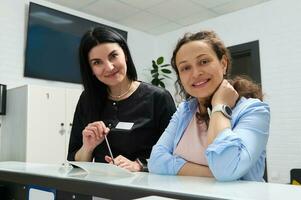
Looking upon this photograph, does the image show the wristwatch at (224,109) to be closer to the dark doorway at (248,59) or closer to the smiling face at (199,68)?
the smiling face at (199,68)

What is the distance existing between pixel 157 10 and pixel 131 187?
4061 mm

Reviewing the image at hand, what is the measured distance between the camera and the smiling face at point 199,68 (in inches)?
45.7

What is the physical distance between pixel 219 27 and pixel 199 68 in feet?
12.4

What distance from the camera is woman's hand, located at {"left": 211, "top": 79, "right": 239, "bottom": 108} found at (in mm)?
1084

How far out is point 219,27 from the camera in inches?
185

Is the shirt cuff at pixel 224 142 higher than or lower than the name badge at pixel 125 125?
lower

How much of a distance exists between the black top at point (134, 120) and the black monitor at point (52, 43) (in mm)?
2212

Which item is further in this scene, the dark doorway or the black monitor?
the dark doorway

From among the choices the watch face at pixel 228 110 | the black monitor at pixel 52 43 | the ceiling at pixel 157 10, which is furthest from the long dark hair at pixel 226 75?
the ceiling at pixel 157 10

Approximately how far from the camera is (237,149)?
867 mm

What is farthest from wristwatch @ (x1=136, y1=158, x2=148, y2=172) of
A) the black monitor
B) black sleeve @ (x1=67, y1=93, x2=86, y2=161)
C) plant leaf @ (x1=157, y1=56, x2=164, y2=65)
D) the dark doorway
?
plant leaf @ (x1=157, y1=56, x2=164, y2=65)

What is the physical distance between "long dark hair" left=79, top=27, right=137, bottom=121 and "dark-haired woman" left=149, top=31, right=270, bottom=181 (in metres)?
0.35

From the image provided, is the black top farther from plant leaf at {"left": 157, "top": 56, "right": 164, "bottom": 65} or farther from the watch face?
plant leaf at {"left": 157, "top": 56, "right": 164, "bottom": 65}

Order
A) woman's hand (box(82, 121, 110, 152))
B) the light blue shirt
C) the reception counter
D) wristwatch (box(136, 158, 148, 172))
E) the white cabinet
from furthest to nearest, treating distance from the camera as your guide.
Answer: the white cabinet → wristwatch (box(136, 158, 148, 172)) → woman's hand (box(82, 121, 110, 152)) → the light blue shirt → the reception counter
